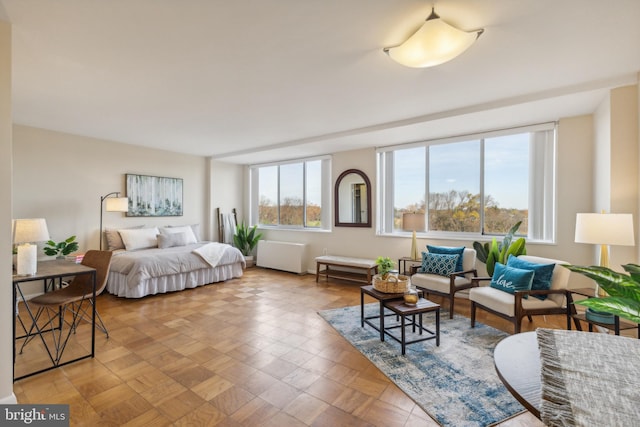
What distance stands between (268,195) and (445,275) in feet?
14.9

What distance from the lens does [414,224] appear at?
4656mm

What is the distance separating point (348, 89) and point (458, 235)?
289 cm

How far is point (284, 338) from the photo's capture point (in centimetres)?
299

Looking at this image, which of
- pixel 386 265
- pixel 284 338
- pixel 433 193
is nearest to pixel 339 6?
pixel 386 265

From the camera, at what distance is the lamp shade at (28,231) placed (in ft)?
8.82

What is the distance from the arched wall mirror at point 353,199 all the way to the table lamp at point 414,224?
0.80m

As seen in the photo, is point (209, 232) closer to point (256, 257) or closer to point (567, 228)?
point (256, 257)

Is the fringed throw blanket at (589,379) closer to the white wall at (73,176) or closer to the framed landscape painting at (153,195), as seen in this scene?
the white wall at (73,176)

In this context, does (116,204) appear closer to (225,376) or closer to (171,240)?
(171,240)

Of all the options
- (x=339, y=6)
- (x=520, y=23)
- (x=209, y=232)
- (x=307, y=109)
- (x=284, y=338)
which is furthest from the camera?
(x=209, y=232)

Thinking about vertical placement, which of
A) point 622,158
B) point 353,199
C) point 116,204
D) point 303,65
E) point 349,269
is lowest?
point 349,269

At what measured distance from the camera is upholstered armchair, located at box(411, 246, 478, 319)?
3596mm

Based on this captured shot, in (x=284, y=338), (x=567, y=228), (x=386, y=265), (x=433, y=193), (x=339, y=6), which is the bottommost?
(x=284, y=338)

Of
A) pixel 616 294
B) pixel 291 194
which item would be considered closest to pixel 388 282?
pixel 616 294
